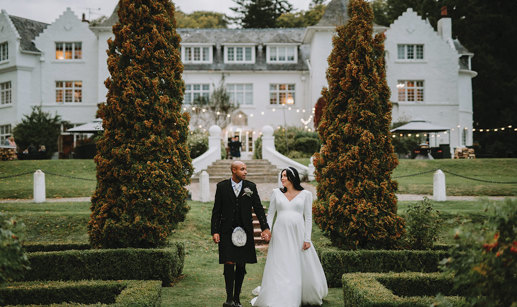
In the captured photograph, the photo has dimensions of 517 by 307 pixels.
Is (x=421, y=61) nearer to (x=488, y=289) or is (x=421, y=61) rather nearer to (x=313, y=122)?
(x=313, y=122)

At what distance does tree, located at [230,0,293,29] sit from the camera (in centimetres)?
5100

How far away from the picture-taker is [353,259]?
7.36 metres

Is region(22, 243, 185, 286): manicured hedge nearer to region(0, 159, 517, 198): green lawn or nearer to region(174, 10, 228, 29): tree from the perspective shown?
region(0, 159, 517, 198): green lawn

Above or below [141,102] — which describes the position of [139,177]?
below

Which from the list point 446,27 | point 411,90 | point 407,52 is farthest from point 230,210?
point 446,27

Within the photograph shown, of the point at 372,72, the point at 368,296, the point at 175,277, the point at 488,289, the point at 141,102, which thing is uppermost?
the point at 372,72

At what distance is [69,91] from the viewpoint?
34.3 meters

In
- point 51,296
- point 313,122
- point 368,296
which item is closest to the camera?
point 368,296

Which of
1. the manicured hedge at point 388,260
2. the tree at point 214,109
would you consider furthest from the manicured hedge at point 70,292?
the tree at point 214,109

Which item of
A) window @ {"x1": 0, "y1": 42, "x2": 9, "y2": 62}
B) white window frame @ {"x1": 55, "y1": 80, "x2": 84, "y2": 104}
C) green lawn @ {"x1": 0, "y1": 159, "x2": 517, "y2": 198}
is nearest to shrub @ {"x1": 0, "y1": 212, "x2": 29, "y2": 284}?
green lawn @ {"x1": 0, "y1": 159, "x2": 517, "y2": 198}

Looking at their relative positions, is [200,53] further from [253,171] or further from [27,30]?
[253,171]

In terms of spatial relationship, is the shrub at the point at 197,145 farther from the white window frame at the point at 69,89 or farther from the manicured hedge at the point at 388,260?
the manicured hedge at the point at 388,260

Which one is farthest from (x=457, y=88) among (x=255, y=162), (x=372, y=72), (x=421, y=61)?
(x=372, y=72)

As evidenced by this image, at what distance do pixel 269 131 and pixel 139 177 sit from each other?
1890 centimetres
